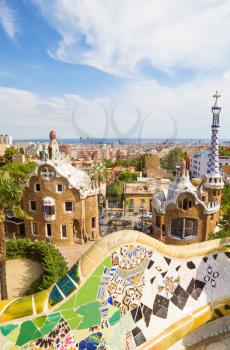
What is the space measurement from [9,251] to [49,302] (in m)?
14.9

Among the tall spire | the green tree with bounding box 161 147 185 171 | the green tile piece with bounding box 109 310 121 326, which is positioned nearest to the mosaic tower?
the tall spire

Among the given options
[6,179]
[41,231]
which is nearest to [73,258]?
[41,231]

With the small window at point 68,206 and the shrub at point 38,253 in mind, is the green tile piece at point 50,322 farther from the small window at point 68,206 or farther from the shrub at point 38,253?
the small window at point 68,206

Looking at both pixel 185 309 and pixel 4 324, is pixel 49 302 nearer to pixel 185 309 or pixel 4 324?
pixel 4 324

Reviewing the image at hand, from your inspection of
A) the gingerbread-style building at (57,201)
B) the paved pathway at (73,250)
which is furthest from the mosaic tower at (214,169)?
the paved pathway at (73,250)

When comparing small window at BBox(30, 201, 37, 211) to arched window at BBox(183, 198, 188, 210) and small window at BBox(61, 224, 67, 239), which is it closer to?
small window at BBox(61, 224, 67, 239)

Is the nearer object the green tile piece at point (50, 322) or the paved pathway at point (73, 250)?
the green tile piece at point (50, 322)

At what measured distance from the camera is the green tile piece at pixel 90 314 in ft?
20.1

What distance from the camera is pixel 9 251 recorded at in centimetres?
1914

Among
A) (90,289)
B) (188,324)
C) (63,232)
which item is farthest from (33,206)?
(188,324)

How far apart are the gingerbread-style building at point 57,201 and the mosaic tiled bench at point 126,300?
14.6 meters

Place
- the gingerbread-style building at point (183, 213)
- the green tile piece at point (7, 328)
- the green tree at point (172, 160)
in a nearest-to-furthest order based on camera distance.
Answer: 1. the green tile piece at point (7, 328)
2. the gingerbread-style building at point (183, 213)
3. the green tree at point (172, 160)

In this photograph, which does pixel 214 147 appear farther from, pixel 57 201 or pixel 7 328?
pixel 7 328

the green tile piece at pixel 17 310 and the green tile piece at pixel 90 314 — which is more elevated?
the green tile piece at pixel 17 310
